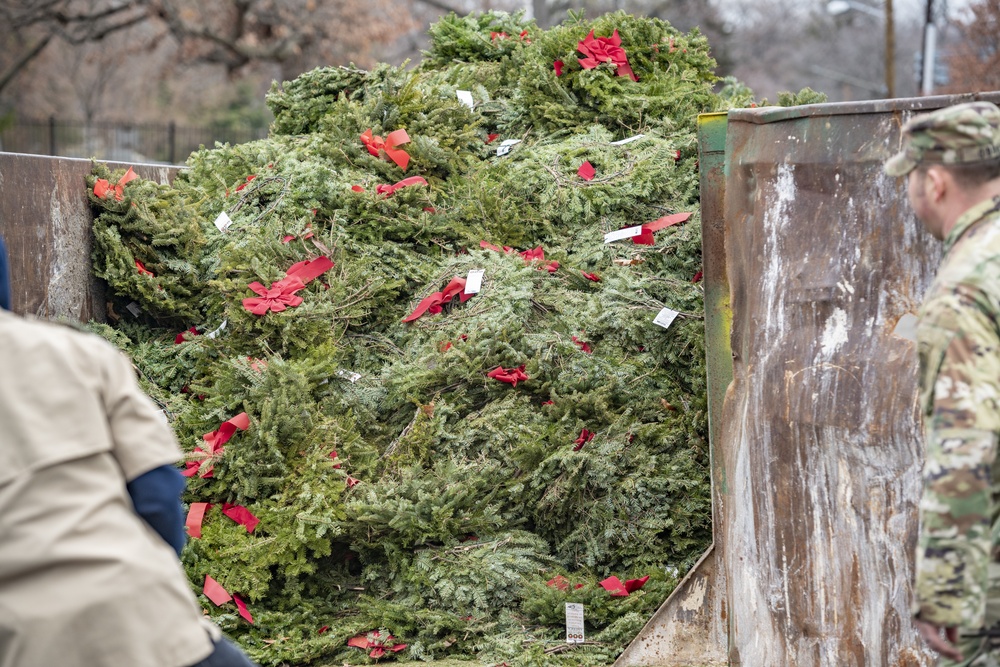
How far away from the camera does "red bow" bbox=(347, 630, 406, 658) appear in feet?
13.9

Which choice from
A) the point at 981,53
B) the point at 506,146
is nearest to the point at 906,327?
the point at 506,146

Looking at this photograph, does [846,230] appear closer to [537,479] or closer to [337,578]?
[537,479]

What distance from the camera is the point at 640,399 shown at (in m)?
4.76

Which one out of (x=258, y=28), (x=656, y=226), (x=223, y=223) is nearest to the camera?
(x=656, y=226)

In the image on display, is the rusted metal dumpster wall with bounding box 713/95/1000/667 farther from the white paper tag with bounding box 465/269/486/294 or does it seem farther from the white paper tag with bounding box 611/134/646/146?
the white paper tag with bounding box 611/134/646/146

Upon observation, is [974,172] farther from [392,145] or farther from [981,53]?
[981,53]

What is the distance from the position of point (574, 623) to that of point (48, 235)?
11.4 feet

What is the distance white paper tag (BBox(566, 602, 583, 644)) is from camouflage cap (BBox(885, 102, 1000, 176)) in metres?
2.57

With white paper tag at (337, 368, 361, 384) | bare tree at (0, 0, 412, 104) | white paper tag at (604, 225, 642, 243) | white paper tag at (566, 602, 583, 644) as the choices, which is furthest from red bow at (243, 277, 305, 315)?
bare tree at (0, 0, 412, 104)

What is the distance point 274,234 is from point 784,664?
3.49m

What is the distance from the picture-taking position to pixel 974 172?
90.3 inches

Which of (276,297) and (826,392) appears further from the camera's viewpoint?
(276,297)

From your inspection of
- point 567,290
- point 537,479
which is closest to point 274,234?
point 567,290

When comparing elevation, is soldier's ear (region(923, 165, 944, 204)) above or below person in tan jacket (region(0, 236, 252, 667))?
above
